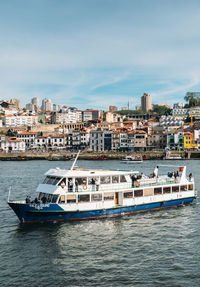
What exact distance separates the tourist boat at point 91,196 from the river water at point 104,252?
2.31 ft

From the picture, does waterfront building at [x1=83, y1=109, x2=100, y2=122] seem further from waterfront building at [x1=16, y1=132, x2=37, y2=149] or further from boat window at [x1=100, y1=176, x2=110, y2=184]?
boat window at [x1=100, y1=176, x2=110, y2=184]

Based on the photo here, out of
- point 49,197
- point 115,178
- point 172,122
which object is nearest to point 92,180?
point 115,178

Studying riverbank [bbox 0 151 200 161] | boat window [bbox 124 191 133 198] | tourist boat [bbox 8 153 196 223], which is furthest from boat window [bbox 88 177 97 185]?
riverbank [bbox 0 151 200 161]

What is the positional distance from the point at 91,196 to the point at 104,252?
6.34 m

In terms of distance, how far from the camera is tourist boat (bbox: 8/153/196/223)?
22969 millimetres

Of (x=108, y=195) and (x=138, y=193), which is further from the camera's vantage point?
(x=138, y=193)

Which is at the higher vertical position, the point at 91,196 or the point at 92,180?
the point at 92,180

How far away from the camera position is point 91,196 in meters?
24.1

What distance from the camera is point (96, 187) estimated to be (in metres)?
24.8

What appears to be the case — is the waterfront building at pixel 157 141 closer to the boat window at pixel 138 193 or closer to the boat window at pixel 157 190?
the boat window at pixel 157 190

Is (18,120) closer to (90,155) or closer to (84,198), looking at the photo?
(90,155)

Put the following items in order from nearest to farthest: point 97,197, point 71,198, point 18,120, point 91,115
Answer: point 71,198, point 97,197, point 18,120, point 91,115

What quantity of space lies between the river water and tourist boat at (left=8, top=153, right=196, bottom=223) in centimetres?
71

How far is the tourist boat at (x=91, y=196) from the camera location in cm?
2297
